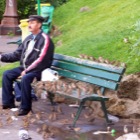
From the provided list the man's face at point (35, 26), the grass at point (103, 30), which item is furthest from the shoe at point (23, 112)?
the grass at point (103, 30)

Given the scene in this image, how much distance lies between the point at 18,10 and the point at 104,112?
1538cm

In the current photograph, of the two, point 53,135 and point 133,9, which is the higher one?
point 133,9

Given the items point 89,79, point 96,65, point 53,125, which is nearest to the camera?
point 53,125

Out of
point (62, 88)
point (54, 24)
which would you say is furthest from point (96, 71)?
point (54, 24)

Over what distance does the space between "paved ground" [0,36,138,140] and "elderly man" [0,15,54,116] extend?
19 cm

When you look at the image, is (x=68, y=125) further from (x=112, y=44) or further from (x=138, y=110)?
(x=112, y=44)

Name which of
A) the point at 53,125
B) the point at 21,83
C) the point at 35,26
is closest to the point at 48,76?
the point at 21,83

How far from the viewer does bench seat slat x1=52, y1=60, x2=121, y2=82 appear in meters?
7.20

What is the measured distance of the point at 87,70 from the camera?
7699mm

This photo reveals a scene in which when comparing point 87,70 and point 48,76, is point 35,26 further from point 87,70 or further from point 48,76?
point 87,70

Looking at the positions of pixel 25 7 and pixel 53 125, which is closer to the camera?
pixel 53 125

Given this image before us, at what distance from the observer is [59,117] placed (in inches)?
300

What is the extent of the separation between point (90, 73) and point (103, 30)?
13.2ft

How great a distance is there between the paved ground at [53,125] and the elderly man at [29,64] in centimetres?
19
